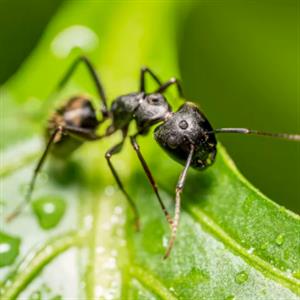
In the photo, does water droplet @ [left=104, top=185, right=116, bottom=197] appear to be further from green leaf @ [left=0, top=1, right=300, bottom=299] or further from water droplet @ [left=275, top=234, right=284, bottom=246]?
water droplet @ [left=275, top=234, right=284, bottom=246]

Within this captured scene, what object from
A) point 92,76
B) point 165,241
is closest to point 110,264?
point 165,241

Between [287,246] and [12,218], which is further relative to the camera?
[12,218]

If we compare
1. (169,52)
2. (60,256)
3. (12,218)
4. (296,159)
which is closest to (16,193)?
(12,218)

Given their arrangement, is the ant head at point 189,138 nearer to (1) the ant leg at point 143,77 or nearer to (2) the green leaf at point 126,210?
(2) the green leaf at point 126,210

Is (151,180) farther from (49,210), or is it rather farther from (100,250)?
(49,210)

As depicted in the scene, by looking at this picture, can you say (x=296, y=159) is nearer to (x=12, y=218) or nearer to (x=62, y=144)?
(x=62, y=144)

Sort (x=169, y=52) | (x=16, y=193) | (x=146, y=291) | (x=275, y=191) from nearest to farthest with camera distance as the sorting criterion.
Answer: (x=146, y=291) < (x=16, y=193) < (x=169, y=52) < (x=275, y=191)
